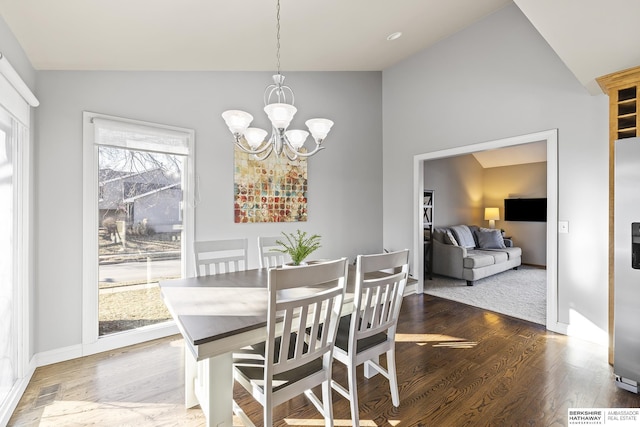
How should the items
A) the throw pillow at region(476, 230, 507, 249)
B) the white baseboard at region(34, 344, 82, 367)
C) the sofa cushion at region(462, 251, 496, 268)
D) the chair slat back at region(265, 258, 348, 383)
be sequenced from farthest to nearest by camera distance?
the throw pillow at region(476, 230, 507, 249)
the sofa cushion at region(462, 251, 496, 268)
the white baseboard at region(34, 344, 82, 367)
the chair slat back at region(265, 258, 348, 383)

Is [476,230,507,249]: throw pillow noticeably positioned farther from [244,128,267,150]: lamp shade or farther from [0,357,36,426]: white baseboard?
[0,357,36,426]: white baseboard

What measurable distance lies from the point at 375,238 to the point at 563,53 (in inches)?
123

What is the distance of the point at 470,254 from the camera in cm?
517

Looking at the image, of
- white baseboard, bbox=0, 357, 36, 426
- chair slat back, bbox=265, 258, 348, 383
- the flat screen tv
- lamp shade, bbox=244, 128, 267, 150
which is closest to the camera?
chair slat back, bbox=265, 258, 348, 383

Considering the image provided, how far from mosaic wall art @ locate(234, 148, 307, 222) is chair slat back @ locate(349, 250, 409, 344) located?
6.94 feet

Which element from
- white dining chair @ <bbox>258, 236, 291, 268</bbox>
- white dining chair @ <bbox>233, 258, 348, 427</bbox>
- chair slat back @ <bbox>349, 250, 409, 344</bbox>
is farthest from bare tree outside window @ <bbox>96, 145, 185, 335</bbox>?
chair slat back @ <bbox>349, 250, 409, 344</bbox>

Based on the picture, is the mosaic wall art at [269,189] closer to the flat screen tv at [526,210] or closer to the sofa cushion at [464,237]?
the sofa cushion at [464,237]

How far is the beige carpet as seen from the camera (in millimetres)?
3678

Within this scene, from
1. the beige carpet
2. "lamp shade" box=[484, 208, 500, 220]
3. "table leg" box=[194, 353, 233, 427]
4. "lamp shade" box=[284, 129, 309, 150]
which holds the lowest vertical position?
the beige carpet

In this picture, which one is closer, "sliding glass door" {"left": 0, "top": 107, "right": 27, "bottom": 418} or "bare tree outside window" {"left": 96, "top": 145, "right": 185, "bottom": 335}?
"sliding glass door" {"left": 0, "top": 107, "right": 27, "bottom": 418}

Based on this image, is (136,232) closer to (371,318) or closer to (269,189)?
(269,189)

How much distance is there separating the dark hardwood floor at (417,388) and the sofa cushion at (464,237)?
278 centimetres

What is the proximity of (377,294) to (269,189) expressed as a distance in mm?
2336

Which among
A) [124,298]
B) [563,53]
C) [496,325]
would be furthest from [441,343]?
[124,298]
